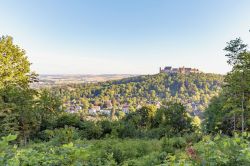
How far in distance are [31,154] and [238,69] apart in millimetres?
14463

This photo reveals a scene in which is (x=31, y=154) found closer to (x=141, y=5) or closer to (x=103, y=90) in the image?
(x=141, y=5)

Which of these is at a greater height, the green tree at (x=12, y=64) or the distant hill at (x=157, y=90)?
the green tree at (x=12, y=64)

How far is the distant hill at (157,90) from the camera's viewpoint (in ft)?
172

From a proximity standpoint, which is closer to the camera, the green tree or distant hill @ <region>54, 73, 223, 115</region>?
the green tree

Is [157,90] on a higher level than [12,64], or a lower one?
lower

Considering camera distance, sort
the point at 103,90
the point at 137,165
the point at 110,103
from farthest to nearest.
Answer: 1. the point at 103,90
2. the point at 110,103
3. the point at 137,165

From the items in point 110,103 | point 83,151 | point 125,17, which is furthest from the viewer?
point 110,103

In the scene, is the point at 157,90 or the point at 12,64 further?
the point at 157,90

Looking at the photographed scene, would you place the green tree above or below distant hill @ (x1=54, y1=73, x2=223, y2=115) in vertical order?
above

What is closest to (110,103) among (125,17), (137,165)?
(125,17)

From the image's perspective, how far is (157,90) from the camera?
56469mm

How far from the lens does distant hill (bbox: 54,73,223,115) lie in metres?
52.4

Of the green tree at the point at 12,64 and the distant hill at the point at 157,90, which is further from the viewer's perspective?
the distant hill at the point at 157,90

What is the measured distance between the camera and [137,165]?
215 inches
